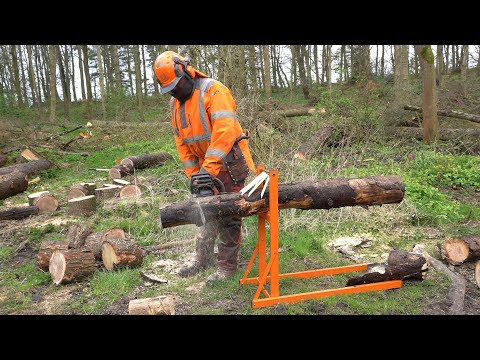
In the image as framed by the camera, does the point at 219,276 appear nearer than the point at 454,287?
No

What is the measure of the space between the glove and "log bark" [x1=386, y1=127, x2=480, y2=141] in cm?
793

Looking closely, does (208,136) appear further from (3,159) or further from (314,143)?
(3,159)

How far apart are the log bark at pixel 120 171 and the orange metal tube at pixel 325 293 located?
20.6ft

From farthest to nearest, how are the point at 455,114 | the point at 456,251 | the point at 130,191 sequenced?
the point at 455,114 → the point at 130,191 → the point at 456,251

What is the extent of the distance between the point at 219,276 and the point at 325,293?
1148 mm

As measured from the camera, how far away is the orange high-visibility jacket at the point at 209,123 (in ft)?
13.0

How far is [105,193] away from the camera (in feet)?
24.5

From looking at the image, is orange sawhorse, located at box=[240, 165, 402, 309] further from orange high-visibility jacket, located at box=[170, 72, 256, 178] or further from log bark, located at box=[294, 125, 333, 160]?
log bark, located at box=[294, 125, 333, 160]

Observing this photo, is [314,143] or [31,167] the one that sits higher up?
[314,143]

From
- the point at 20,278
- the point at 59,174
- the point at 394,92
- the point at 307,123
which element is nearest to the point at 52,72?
the point at 59,174

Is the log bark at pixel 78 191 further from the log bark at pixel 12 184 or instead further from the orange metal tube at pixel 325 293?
the orange metal tube at pixel 325 293

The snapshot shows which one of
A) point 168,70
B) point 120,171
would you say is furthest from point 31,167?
point 168,70

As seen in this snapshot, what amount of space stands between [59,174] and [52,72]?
8923 mm

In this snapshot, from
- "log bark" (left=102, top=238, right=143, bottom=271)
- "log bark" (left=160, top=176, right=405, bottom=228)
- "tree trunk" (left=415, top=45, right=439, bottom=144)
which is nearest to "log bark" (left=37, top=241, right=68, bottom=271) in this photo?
"log bark" (left=102, top=238, right=143, bottom=271)
